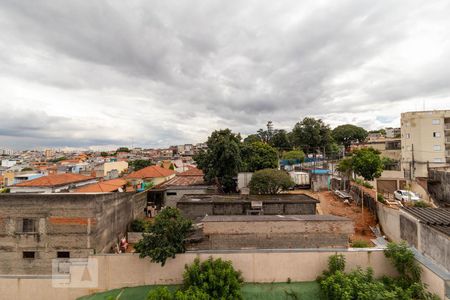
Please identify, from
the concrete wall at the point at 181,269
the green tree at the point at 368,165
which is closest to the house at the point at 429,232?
the concrete wall at the point at 181,269

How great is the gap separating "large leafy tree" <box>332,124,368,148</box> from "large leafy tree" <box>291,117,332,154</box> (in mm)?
18745

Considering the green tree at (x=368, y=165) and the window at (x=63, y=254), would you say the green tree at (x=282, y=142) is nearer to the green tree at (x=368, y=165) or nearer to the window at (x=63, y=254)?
the green tree at (x=368, y=165)

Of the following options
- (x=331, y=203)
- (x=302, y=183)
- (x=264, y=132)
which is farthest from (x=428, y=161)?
(x=264, y=132)

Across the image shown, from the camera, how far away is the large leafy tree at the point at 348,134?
5850 cm

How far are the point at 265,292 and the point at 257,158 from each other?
18473 mm

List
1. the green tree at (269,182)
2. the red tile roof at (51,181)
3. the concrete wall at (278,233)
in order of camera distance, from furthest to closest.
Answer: the red tile roof at (51,181) < the green tree at (269,182) < the concrete wall at (278,233)

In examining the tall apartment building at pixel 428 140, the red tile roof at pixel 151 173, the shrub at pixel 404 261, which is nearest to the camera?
the shrub at pixel 404 261

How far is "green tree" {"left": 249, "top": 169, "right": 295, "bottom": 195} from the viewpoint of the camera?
20.8 m

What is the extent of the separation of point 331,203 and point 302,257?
379 inches

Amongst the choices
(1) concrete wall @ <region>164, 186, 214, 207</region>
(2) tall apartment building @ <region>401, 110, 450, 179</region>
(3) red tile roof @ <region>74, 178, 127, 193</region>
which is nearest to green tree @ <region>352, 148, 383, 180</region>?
(2) tall apartment building @ <region>401, 110, 450, 179</region>

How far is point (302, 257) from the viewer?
447 inches

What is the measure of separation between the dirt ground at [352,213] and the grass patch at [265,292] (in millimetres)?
5218

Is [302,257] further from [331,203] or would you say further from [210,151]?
[210,151]

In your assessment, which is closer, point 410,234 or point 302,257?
point 302,257
